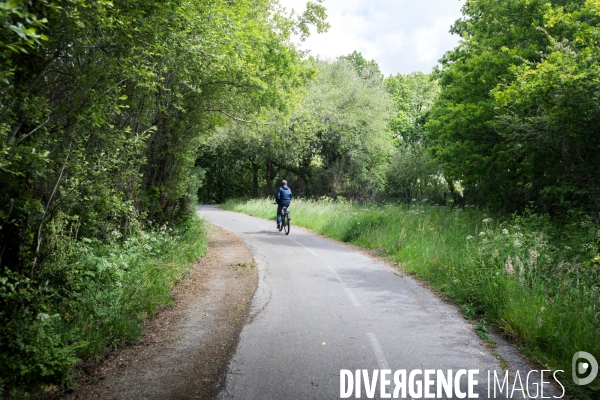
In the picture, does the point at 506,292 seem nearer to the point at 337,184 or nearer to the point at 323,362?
the point at 323,362

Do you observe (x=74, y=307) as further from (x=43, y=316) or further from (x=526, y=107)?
(x=526, y=107)

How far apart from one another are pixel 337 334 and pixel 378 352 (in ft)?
2.68

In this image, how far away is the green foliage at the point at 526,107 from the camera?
10.7m

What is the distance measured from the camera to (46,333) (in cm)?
492

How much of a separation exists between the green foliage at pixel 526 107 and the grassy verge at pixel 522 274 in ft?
6.16

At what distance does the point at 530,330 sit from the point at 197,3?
8530 mm

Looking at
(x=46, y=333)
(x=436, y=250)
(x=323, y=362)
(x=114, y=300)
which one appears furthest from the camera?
(x=436, y=250)

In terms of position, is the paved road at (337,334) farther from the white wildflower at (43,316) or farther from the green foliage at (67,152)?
the white wildflower at (43,316)

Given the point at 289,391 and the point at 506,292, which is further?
the point at 506,292

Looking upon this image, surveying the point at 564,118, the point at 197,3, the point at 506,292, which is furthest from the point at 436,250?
the point at 197,3

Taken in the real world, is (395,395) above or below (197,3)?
below

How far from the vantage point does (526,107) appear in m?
12.6

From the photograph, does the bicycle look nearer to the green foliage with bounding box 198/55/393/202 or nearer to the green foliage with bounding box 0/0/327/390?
the green foliage with bounding box 0/0/327/390

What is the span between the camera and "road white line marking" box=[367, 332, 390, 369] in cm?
523
